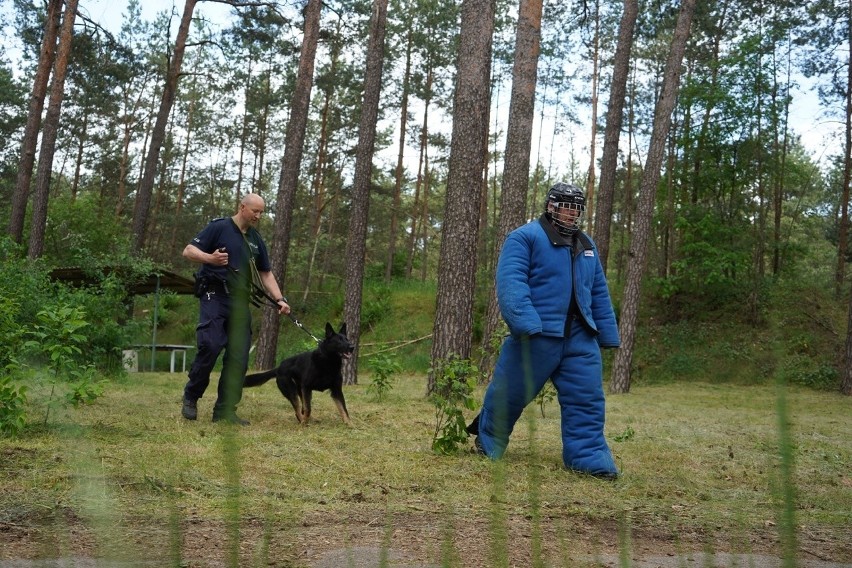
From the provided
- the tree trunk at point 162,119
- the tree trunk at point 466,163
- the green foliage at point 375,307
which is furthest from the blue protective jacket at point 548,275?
the green foliage at point 375,307

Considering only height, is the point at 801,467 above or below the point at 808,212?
below

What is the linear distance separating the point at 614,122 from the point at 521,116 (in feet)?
22.3

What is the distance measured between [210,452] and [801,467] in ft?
15.4

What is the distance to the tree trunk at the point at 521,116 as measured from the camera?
12180mm

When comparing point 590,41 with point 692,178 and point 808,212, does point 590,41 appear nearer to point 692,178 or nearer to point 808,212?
point 692,178

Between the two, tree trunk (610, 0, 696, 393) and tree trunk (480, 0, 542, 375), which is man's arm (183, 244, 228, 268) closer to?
tree trunk (480, 0, 542, 375)

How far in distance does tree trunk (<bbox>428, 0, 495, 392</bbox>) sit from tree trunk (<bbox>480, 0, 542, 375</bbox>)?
57.7 inches

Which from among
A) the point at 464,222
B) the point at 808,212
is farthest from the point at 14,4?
the point at 808,212

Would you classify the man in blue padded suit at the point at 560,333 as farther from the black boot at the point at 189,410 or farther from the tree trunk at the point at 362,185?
Result: the tree trunk at the point at 362,185

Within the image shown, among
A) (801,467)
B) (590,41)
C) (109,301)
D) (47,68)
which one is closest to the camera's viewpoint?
(801,467)

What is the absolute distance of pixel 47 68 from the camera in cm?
2003

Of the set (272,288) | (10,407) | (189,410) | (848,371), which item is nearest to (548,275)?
(272,288)

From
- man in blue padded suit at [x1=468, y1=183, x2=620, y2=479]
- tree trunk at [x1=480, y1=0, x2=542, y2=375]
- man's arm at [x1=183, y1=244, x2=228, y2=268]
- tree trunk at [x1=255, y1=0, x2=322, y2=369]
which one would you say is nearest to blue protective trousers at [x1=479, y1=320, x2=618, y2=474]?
man in blue padded suit at [x1=468, y1=183, x2=620, y2=479]

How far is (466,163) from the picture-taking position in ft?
35.1
